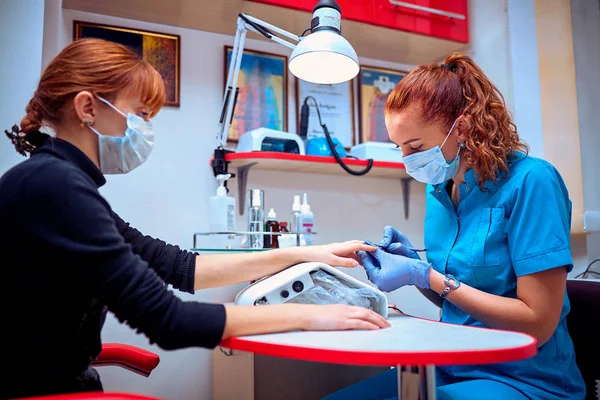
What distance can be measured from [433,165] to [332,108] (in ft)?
3.57

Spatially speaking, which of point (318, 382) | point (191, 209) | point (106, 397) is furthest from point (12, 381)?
point (318, 382)

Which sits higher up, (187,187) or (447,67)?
(447,67)

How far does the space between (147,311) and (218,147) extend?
1.25 m

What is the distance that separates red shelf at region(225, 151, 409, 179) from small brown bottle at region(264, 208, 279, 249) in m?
0.22

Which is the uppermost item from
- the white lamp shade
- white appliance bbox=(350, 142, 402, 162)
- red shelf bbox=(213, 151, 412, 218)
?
the white lamp shade

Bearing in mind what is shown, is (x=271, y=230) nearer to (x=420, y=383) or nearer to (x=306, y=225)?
(x=306, y=225)

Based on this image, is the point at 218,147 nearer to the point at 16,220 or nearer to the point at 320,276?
the point at 320,276

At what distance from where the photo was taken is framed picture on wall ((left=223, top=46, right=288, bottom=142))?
2.08m

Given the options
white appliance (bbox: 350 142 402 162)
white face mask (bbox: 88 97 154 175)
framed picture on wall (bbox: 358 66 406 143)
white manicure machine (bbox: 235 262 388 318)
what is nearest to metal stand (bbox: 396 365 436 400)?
white manicure machine (bbox: 235 262 388 318)

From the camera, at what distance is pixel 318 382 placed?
2.15m

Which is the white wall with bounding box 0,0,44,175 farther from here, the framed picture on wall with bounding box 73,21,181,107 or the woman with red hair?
the woman with red hair

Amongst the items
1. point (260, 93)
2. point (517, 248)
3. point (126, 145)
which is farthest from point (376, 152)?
point (126, 145)

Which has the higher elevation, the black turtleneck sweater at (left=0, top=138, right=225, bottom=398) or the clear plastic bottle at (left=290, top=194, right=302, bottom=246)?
the clear plastic bottle at (left=290, top=194, right=302, bottom=246)

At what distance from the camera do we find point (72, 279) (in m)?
0.76
